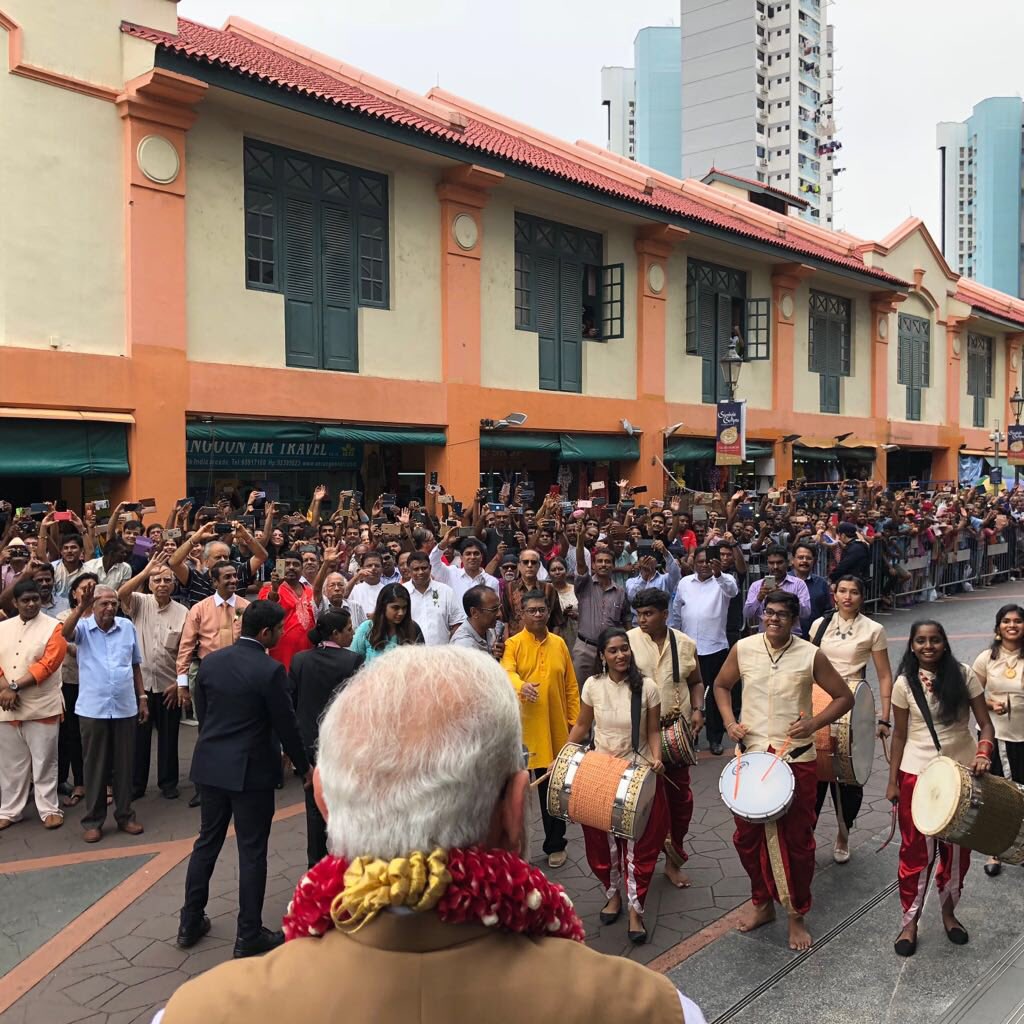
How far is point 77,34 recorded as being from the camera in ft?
38.5

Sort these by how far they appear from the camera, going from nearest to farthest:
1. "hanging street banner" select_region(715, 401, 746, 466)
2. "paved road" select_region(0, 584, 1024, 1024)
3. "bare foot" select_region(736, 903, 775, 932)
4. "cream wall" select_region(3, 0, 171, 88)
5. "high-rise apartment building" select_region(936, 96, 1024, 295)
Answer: "paved road" select_region(0, 584, 1024, 1024) → "bare foot" select_region(736, 903, 775, 932) → "cream wall" select_region(3, 0, 171, 88) → "hanging street banner" select_region(715, 401, 746, 466) → "high-rise apartment building" select_region(936, 96, 1024, 295)

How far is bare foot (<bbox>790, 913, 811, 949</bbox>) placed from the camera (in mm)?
4762

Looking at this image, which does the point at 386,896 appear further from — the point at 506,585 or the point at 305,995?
the point at 506,585

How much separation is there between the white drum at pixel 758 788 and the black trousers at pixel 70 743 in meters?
4.86

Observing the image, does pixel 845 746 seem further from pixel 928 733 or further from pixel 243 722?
pixel 243 722

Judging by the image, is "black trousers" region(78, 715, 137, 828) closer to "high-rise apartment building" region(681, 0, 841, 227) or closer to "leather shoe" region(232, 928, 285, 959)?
"leather shoe" region(232, 928, 285, 959)

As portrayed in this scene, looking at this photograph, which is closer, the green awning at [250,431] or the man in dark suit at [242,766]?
the man in dark suit at [242,766]

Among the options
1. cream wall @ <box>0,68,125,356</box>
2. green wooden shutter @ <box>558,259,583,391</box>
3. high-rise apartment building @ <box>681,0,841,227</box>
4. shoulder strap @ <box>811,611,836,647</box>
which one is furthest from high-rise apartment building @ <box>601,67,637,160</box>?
shoulder strap @ <box>811,611,836,647</box>

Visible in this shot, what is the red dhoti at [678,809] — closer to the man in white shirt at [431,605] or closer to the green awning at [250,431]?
the man in white shirt at [431,605]

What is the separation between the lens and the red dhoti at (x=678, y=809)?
5.56 m

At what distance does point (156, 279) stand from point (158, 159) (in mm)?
1539

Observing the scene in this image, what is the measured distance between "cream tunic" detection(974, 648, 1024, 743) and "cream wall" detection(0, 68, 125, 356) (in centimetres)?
1056

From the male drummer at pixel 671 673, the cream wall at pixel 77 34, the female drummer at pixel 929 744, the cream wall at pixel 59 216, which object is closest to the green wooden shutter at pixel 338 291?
the cream wall at pixel 59 216

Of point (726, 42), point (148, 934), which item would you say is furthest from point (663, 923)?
point (726, 42)
